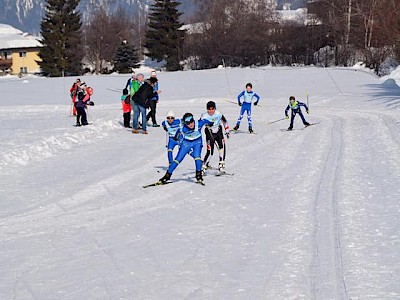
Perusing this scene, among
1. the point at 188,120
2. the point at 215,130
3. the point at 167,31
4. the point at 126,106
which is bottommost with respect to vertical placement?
the point at 215,130

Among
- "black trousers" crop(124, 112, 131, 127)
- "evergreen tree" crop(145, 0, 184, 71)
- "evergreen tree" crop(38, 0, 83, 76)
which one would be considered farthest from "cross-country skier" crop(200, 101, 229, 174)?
"evergreen tree" crop(38, 0, 83, 76)

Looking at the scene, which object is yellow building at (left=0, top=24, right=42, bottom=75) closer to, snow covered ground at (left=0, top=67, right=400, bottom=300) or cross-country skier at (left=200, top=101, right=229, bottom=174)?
snow covered ground at (left=0, top=67, right=400, bottom=300)

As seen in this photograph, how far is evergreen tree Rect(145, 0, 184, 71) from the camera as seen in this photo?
200 feet

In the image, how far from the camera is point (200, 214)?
8031 mm

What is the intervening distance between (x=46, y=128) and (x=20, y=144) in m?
4.26

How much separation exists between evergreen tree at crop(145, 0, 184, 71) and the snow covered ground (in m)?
45.3

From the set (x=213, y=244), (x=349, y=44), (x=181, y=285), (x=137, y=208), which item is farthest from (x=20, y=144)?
(x=349, y=44)

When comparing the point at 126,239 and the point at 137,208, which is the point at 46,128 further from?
the point at 126,239

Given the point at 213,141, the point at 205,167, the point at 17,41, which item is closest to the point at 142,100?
the point at 213,141

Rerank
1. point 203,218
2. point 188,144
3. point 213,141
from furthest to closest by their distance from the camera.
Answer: point 213,141, point 188,144, point 203,218

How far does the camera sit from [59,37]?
6256cm

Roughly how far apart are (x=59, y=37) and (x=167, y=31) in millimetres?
12715

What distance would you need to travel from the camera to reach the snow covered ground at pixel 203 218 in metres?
5.56

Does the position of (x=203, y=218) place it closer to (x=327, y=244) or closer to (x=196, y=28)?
(x=327, y=244)
